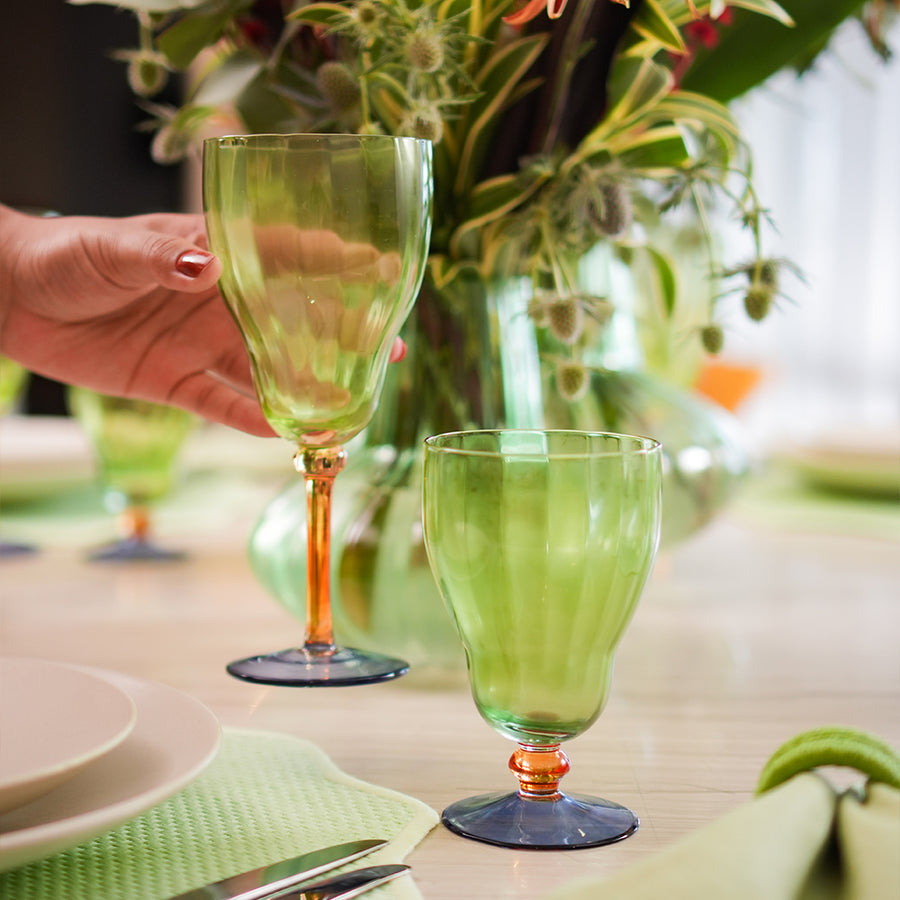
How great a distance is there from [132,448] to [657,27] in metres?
0.64

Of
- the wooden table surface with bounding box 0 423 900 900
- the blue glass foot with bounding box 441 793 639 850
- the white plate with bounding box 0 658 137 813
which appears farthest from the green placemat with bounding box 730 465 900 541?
the white plate with bounding box 0 658 137 813

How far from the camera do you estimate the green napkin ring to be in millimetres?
467

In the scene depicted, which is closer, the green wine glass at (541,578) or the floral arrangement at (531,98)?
the green wine glass at (541,578)

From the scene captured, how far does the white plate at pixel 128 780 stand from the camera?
401mm

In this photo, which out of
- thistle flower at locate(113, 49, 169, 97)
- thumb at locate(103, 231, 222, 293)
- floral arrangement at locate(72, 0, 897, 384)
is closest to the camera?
thumb at locate(103, 231, 222, 293)

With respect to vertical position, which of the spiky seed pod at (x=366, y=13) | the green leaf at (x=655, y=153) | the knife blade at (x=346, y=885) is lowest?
the knife blade at (x=346, y=885)

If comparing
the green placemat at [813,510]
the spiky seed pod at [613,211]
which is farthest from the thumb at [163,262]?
the green placemat at [813,510]

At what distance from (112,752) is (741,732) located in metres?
0.32

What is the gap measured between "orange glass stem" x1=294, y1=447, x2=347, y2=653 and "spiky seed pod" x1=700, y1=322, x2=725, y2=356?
0.24m

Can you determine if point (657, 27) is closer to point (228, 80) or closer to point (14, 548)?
point (228, 80)

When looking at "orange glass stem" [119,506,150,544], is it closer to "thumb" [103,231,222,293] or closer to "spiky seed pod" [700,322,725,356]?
"thumb" [103,231,222,293]

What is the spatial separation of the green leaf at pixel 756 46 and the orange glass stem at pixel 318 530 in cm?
39

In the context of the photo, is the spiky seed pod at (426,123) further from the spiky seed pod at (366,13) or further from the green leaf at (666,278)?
the green leaf at (666,278)

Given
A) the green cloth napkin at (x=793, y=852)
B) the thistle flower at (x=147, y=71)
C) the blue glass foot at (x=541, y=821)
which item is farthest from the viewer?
the thistle flower at (x=147, y=71)
